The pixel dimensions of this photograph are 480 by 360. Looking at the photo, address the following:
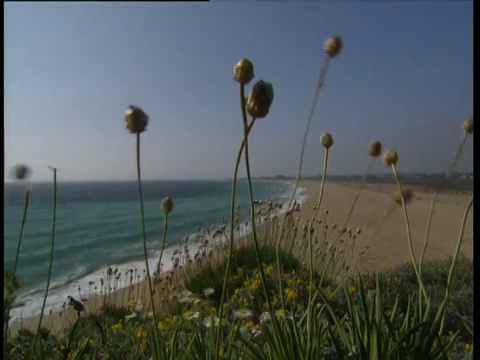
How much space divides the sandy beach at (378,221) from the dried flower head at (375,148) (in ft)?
0.51

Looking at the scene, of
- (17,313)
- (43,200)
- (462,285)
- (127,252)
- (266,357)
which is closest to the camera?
(266,357)

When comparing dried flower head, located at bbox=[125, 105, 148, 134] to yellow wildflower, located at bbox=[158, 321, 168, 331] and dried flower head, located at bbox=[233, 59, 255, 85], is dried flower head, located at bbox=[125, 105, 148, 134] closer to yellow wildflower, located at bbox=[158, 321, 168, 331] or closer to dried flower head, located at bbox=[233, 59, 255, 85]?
dried flower head, located at bbox=[233, 59, 255, 85]

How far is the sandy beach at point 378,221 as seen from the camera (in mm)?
1267

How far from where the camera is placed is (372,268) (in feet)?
4.36

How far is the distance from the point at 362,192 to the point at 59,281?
35.4 inches

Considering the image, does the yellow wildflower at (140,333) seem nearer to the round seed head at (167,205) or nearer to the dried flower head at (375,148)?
the round seed head at (167,205)

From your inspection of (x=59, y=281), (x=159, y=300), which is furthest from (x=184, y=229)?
(x=59, y=281)

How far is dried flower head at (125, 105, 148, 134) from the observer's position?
2.47 ft

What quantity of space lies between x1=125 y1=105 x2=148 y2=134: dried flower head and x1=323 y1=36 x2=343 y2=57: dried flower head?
1.30 ft

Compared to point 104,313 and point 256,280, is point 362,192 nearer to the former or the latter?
point 256,280

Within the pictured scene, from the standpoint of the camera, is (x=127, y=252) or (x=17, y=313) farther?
(x=127, y=252)

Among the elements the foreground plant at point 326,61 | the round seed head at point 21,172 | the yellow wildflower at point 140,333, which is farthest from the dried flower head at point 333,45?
the yellow wildflower at point 140,333

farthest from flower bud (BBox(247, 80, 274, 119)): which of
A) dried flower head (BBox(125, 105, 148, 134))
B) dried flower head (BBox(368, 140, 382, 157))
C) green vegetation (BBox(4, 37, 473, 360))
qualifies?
dried flower head (BBox(368, 140, 382, 157))

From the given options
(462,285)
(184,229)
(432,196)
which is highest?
A: (432,196)
